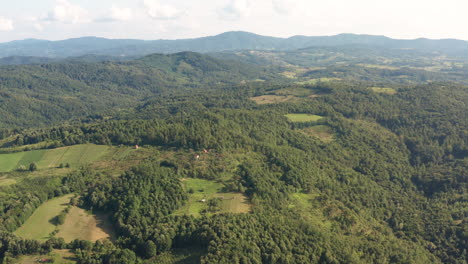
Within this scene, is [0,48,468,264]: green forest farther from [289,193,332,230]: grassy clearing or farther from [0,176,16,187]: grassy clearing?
[0,176,16,187]: grassy clearing

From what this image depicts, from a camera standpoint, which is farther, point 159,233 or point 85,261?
point 159,233

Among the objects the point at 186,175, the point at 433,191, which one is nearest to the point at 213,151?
the point at 186,175

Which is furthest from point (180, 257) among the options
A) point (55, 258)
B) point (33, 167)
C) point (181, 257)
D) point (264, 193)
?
point (33, 167)

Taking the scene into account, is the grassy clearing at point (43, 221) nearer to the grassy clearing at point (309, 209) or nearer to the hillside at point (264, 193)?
the hillside at point (264, 193)

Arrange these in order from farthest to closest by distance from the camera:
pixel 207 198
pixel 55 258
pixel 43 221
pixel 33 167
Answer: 1. pixel 33 167
2. pixel 207 198
3. pixel 43 221
4. pixel 55 258

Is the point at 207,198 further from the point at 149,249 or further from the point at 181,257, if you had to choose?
the point at 149,249

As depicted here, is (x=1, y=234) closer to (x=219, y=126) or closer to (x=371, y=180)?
(x=219, y=126)

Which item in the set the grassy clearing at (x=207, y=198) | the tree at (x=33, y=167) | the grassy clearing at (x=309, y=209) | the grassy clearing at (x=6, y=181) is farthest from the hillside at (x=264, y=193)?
the tree at (x=33, y=167)
